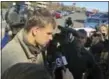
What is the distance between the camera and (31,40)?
8.67ft

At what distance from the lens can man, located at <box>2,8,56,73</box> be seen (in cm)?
262

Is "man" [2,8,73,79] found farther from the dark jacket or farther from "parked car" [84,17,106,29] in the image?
"parked car" [84,17,106,29]

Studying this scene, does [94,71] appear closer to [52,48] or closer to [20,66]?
[52,48]

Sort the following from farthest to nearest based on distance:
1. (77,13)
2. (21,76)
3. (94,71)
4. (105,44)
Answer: (77,13) < (105,44) < (94,71) < (21,76)

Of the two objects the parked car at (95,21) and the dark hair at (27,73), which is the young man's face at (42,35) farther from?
the parked car at (95,21)

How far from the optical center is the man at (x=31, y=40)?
262cm

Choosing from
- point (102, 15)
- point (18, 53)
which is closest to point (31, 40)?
point (18, 53)

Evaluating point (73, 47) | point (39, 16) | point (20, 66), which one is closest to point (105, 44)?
point (73, 47)

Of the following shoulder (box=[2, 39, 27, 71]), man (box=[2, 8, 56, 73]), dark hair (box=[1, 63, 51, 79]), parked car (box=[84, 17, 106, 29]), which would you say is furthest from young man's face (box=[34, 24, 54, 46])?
parked car (box=[84, 17, 106, 29])

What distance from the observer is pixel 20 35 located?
2.71 meters

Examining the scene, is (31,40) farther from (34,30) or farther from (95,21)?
(95,21)

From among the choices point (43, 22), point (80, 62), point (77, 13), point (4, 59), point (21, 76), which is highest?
point (21, 76)

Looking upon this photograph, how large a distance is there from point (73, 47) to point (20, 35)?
156cm

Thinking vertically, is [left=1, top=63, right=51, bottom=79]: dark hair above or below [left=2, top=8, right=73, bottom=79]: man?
above
